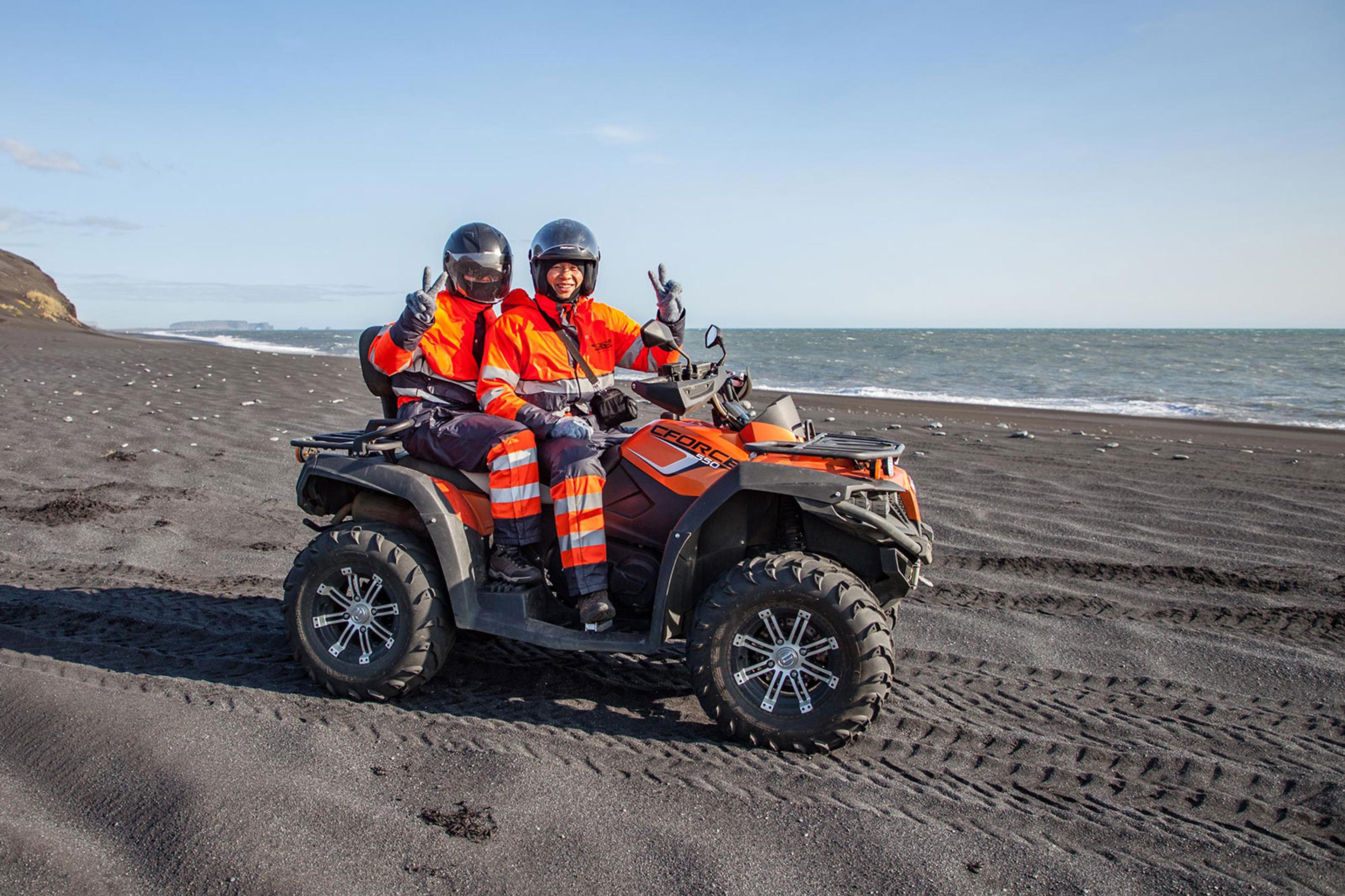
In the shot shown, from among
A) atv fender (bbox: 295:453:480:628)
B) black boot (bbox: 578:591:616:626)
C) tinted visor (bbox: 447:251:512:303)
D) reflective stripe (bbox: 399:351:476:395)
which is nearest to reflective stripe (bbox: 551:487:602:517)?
black boot (bbox: 578:591:616:626)

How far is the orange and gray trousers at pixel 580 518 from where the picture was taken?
3818 mm

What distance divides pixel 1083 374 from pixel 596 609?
3037 cm

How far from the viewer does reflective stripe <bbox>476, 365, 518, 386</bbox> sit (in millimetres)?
4148

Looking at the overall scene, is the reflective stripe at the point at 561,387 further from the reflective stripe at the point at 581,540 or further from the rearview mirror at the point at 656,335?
the reflective stripe at the point at 581,540

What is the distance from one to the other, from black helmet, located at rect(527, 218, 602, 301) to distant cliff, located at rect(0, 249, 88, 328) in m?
33.1

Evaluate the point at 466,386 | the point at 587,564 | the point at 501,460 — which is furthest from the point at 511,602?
the point at 466,386

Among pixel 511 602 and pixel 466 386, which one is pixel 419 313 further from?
pixel 511 602

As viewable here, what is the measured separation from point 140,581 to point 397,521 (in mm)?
2351

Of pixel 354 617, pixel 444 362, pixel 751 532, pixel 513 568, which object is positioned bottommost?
pixel 354 617

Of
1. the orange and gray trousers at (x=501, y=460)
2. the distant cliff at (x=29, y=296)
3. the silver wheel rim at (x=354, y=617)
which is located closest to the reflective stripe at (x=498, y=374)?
the orange and gray trousers at (x=501, y=460)

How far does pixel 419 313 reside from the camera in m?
3.97

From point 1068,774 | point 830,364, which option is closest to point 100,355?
point 1068,774

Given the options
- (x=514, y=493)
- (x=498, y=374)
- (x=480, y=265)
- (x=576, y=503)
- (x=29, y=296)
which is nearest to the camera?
(x=576, y=503)

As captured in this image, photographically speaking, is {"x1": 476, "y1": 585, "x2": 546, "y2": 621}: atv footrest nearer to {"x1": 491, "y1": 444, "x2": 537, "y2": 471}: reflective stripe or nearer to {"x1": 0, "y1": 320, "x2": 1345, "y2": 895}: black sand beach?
{"x1": 0, "y1": 320, "x2": 1345, "y2": 895}: black sand beach
